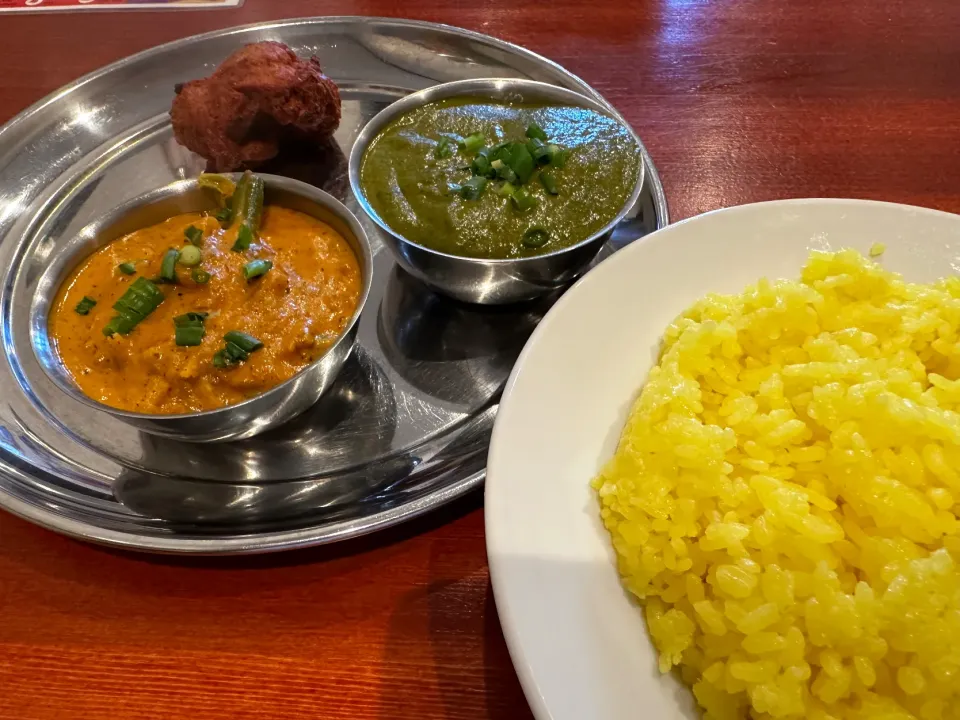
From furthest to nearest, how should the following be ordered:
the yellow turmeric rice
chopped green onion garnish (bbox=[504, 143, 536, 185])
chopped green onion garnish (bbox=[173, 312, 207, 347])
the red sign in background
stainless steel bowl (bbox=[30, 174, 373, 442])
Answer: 1. the red sign in background
2. chopped green onion garnish (bbox=[504, 143, 536, 185])
3. chopped green onion garnish (bbox=[173, 312, 207, 347])
4. stainless steel bowl (bbox=[30, 174, 373, 442])
5. the yellow turmeric rice

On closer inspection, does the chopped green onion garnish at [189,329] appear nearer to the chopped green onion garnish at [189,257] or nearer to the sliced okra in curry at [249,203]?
the chopped green onion garnish at [189,257]

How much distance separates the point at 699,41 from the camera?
331 centimetres

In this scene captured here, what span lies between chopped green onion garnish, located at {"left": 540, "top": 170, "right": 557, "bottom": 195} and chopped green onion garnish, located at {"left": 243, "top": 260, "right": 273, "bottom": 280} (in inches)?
34.3

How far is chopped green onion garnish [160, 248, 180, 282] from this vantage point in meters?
1.89

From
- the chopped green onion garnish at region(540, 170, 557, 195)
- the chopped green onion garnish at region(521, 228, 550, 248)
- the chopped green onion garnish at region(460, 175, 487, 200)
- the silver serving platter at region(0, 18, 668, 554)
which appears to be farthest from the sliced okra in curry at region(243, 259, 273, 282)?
the chopped green onion garnish at region(540, 170, 557, 195)

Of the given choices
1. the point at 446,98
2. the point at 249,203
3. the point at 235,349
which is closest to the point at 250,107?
the point at 249,203

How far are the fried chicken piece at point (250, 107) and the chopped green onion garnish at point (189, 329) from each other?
816 mm

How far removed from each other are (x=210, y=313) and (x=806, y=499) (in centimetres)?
152

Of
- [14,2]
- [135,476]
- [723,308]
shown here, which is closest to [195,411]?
[135,476]

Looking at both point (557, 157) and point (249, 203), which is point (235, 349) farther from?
point (557, 157)

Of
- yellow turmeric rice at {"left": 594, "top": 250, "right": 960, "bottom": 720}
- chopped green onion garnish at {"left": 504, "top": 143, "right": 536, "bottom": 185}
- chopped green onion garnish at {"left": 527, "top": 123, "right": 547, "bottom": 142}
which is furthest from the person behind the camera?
chopped green onion garnish at {"left": 527, "top": 123, "right": 547, "bottom": 142}

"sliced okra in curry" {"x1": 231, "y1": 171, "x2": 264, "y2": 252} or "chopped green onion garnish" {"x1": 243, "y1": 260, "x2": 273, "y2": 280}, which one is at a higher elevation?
"sliced okra in curry" {"x1": 231, "y1": 171, "x2": 264, "y2": 252}

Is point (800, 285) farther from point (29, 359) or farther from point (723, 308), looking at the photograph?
point (29, 359)

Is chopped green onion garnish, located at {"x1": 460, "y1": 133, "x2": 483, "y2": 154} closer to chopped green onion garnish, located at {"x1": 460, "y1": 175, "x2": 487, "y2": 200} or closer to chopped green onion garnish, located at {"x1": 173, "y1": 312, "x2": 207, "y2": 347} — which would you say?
chopped green onion garnish, located at {"x1": 460, "y1": 175, "x2": 487, "y2": 200}
